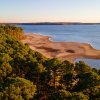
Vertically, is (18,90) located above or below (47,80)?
above

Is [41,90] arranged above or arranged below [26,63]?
below

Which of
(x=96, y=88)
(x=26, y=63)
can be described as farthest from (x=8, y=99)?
(x=26, y=63)

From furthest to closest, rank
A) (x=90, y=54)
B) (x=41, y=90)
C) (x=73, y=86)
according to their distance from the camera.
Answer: (x=90, y=54), (x=41, y=90), (x=73, y=86)

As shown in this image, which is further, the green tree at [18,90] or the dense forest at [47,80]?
the dense forest at [47,80]

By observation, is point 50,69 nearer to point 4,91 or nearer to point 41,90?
point 41,90

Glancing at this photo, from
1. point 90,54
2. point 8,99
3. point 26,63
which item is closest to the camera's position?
point 8,99

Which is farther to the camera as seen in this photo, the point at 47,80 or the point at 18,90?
the point at 47,80

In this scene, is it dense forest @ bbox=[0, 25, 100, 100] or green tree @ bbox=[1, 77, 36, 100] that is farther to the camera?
dense forest @ bbox=[0, 25, 100, 100]

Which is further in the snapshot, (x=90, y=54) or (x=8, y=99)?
(x=90, y=54)
